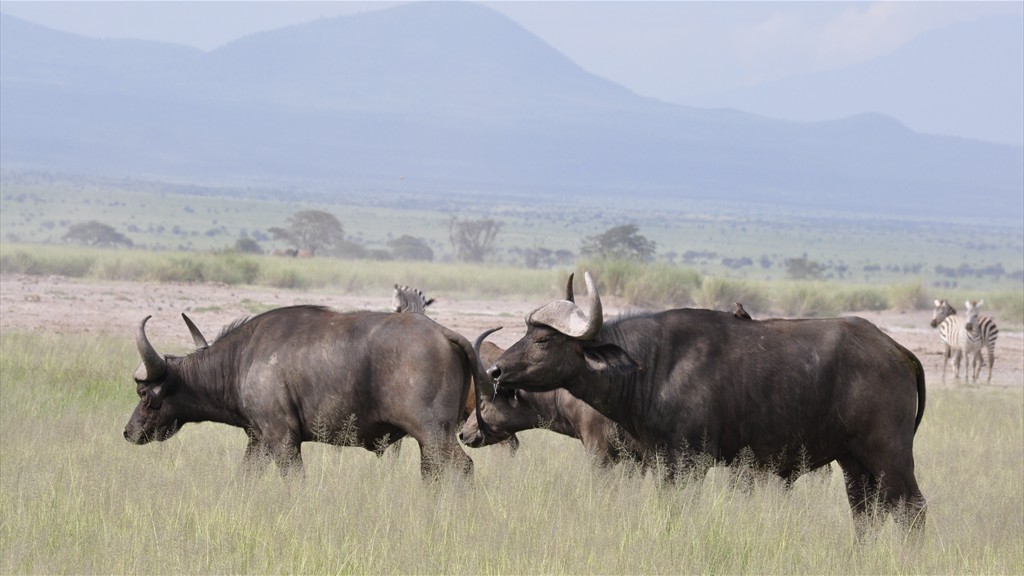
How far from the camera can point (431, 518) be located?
901 centimetres

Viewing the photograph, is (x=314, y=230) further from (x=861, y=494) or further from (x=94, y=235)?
(x=861, y=494)

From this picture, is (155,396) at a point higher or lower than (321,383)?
lower

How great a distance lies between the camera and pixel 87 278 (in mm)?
30703

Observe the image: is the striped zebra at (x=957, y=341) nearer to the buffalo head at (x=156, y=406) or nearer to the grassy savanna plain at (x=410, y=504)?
the grassy savanna plain at (x=410, y=504)

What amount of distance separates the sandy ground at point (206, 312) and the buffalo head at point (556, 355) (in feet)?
32.1

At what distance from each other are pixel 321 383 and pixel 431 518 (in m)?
1.28

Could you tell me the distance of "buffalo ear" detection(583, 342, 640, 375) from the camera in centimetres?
898

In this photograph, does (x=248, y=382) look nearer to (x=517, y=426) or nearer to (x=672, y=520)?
(x=517, y=426)

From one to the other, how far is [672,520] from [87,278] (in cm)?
2402

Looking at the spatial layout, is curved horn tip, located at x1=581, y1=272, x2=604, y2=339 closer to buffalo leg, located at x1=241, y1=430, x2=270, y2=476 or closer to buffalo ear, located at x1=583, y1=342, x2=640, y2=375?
buffalo ear, located at x1=583, y1=342, x2=640, y2=375

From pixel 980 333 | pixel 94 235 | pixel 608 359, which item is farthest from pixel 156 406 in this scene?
pixel 94 235

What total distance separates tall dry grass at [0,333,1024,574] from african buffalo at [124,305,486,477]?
29cm

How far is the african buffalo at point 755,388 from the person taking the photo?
8.91 meters

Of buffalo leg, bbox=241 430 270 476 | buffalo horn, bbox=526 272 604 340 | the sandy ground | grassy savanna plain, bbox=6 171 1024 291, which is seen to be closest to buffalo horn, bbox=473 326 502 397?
buffalo horn, bbox=526 272 604 340
